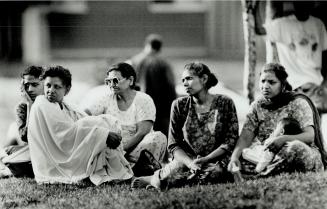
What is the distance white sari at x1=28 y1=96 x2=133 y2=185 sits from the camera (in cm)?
608

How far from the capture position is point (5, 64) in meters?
22.3

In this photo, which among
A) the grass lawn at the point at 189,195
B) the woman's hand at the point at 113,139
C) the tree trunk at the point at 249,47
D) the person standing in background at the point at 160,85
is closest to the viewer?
the grass lawn at the point at 189,195

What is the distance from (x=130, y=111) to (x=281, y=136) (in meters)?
1.71

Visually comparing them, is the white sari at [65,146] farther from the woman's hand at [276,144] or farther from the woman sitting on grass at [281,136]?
the woman's hand at [276,144]

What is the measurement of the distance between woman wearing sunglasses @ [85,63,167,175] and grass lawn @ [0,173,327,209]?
0.67 meters

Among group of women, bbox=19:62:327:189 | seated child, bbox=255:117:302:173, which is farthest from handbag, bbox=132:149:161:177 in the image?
seated child, bbox=255:117:302:173

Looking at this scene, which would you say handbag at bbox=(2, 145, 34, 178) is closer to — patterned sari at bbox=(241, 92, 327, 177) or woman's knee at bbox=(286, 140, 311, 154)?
patterned sari at bbox=(241, 92, 327, 177)

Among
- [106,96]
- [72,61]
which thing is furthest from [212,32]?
[106,96]

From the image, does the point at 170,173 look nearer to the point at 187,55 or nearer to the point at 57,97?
the point at 57,97

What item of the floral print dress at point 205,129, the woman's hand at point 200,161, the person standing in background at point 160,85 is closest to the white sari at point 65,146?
the floral print dress at point 205,129

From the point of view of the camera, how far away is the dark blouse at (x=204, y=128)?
598cm

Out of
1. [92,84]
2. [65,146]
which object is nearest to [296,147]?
[65,146]

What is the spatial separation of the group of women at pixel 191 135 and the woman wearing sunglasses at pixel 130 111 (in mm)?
236

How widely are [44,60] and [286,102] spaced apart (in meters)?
17.5
